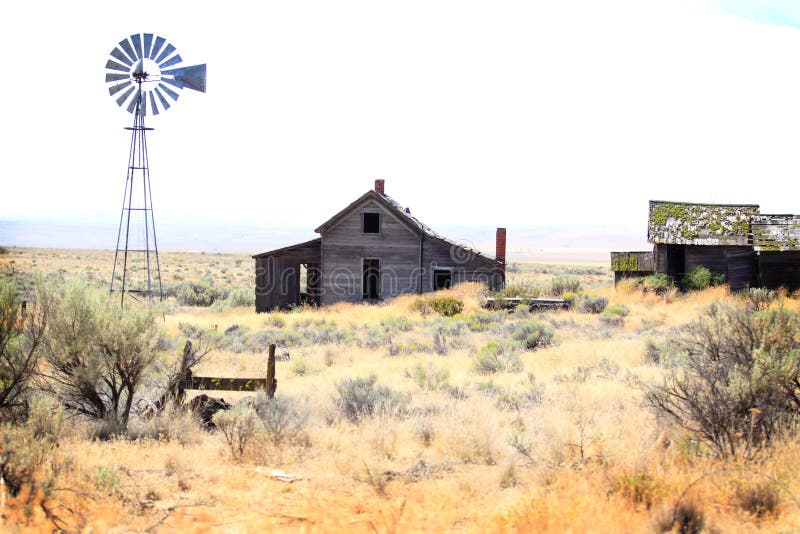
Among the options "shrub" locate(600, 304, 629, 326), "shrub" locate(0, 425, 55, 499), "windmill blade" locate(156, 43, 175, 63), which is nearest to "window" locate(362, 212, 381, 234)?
"shrub" locate(600, 304, 629, 326)

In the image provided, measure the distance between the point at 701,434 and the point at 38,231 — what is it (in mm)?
207886

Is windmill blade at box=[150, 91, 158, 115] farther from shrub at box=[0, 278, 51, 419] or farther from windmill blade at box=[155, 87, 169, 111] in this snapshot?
shrub at box=[0, 278, 51, 419]

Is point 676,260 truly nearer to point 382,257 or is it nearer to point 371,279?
point 382,257

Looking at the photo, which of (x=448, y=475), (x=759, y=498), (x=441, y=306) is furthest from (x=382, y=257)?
(x=759, y=498)

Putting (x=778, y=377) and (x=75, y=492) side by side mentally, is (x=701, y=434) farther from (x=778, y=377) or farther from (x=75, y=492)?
(x=75, y=492)

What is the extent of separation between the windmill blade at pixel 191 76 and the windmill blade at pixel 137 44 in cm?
75

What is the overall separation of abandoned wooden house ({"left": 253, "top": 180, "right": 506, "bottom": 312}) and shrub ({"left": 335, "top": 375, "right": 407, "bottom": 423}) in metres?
17.1

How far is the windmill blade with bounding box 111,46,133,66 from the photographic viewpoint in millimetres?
18891

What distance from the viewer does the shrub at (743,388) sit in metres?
6.68

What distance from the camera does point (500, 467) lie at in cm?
673

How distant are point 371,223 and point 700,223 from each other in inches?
527

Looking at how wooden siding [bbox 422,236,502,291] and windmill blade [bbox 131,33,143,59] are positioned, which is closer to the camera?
windmill blade [bbox 131,33,143,59]

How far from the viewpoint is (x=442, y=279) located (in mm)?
28250

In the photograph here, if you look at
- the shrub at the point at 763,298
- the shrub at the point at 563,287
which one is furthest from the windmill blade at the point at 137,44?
the shrub at the point at 563,287
